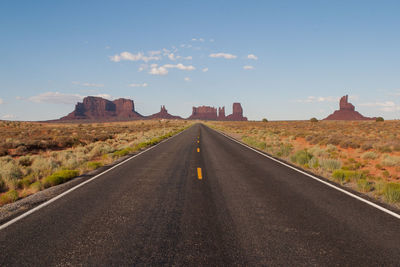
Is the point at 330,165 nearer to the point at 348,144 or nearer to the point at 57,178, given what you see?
the point at 348,144

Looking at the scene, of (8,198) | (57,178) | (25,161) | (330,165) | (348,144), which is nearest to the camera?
(8,198)

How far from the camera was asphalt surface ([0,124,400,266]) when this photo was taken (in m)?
3.06

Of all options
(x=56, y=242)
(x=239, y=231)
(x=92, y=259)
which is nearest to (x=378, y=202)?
(x=239, y=231)

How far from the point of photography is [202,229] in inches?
152

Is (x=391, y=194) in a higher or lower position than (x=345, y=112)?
lower

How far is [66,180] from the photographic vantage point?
769 centimetres

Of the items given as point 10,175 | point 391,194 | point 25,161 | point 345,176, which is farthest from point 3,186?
point 345,176

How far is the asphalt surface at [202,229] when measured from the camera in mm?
3061

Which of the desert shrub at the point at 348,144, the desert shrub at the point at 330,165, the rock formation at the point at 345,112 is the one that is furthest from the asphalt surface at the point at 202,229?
the rock formation at the point at 345,112

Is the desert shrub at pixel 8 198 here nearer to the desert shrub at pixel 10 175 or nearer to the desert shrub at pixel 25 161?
the desert shrub at pixel 10 175

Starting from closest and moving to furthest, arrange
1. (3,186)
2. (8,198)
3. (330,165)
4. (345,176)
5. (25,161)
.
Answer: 1. (8,198)
2. (3,186)
3. (345,176)
4. (330,165)
5. (25,161)

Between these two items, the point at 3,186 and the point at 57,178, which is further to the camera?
the point at 57,178

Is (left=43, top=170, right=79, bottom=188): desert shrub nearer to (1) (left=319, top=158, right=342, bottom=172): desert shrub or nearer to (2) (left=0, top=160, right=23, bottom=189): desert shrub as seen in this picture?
(2) (left=0, top=160, right=23, bottom=189): desert shrub

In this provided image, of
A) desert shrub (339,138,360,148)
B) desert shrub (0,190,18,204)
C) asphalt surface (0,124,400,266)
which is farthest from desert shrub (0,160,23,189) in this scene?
desert shrub (339,138,360,148)
